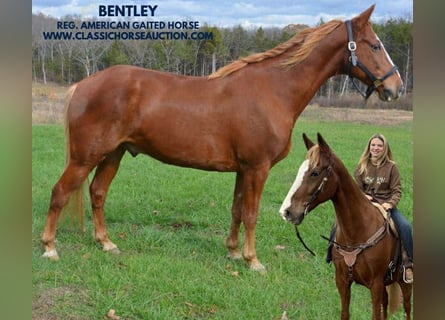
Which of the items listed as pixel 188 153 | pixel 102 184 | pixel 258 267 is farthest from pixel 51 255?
pixel 258 267

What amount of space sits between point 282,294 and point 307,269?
23 cm

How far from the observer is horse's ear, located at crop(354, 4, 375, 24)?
10.00 feet

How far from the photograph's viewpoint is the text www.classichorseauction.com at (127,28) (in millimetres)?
3121

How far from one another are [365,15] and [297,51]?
1.55ft

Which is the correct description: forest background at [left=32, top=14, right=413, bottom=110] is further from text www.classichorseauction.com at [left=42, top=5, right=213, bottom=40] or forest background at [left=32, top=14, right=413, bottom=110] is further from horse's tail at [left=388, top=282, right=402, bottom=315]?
horse's tail at [left=388, top=282, right=402, bottom=315]

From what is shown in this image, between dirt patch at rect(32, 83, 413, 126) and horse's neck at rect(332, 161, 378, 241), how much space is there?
1.94ft

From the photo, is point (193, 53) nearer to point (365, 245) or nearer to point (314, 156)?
point (314, 156)

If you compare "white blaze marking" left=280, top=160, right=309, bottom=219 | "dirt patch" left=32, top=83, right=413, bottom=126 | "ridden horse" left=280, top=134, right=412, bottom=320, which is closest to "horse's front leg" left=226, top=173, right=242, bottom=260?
"dirt patch" left=32, top=83, right=413, bottom=126

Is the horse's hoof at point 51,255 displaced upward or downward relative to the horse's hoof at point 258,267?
upward

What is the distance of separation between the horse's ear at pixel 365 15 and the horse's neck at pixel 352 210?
3.14 ft

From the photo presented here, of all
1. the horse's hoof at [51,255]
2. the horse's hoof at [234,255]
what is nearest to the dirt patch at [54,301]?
the horse's hoof at [51,255]

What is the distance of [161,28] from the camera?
3.14 metres

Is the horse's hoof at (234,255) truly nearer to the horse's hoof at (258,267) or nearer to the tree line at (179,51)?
the horse's hoof at (258,267)
